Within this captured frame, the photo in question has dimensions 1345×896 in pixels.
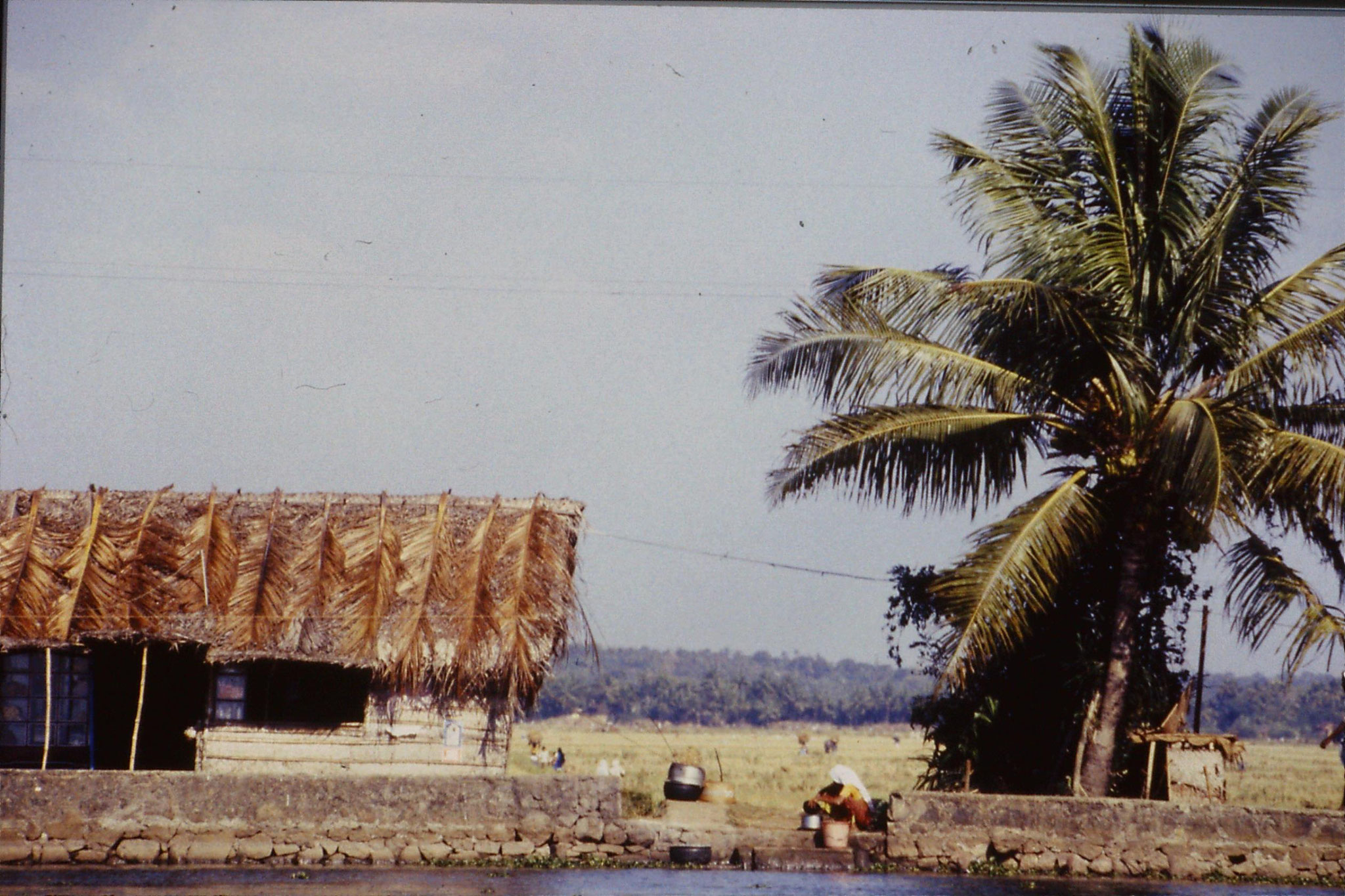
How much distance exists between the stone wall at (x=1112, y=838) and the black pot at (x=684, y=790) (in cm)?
282

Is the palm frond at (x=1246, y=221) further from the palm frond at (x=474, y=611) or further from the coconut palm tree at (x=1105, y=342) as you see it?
the palm frond at (x=474, y=611)

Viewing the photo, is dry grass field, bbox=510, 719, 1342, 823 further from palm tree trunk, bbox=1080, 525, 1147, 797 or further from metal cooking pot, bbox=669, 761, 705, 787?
palm tree trunk, bbox=1080, 525, 1147, 797

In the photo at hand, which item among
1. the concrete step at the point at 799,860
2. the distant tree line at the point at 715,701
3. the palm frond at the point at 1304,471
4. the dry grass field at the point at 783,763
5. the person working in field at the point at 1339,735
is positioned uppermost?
the palm frond at the point at 1304,471

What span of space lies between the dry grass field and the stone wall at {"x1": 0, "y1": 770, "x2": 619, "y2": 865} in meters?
0.85

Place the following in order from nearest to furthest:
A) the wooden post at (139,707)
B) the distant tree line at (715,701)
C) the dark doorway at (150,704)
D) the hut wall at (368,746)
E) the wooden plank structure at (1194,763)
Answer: the wooden post at (139,707) → the wooden plank structure at (1194,763) → the hut wall at (368,746) → the dark doorway at (150,704) → the distant tree line at (715,701)

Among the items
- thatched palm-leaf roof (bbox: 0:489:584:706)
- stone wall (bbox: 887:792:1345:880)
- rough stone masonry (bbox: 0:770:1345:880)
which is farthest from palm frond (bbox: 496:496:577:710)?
stone wall (bbox: 887:792:1345:880)

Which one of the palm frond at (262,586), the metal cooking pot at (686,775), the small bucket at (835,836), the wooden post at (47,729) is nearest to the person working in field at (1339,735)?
the small bucket at (835,836)

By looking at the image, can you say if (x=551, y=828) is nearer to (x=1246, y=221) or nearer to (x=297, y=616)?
(x=297, y=616)

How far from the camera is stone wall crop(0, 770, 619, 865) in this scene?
12.2 metres

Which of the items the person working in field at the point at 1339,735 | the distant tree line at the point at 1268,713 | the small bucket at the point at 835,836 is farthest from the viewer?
the distant tree line at the point at 1268,713

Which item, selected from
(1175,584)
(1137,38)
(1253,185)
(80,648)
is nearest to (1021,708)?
(1175,584)

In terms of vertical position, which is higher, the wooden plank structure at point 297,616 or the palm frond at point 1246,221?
the palm frond at point 1246,221

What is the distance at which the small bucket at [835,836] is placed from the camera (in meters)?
12.7

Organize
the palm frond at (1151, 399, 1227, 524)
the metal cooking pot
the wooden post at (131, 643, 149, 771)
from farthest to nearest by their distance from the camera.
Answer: the metal cooking pot → the wooden post at (131, 643, 149, 771) → the palm frond at (1151, 399, 1227, 524)
